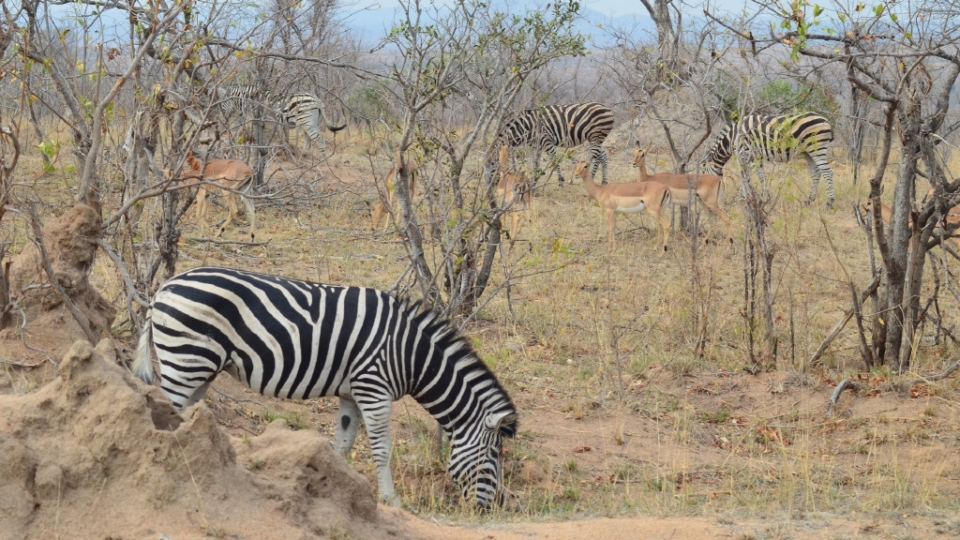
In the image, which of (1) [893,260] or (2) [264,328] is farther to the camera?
(1) [893,260]

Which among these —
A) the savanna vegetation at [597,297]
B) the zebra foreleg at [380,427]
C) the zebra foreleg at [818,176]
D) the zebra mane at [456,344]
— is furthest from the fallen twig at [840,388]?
the zebra foreleg at [818,176]

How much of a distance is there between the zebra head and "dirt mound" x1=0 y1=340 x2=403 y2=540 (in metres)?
1.86

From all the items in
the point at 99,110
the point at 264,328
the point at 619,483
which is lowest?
the point at 619,483

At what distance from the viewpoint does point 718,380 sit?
8250 mm

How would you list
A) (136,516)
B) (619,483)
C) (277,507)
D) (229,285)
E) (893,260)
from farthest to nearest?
(893,260) → (619,483) → (229,285) → (277,507) → (136,516)

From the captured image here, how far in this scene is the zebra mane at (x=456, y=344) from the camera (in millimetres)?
5914

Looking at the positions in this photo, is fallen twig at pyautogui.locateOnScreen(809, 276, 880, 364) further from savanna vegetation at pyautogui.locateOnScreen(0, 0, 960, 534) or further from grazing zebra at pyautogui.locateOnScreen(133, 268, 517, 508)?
grazing zebra at pyautogui.locateOnScreen(133, 268, 517, 508)

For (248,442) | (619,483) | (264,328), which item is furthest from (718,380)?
(248,442)

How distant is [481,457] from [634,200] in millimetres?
7751

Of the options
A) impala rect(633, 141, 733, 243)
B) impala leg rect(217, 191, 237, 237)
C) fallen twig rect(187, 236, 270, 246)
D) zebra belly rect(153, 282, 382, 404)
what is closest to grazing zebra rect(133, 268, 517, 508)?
zebra belly rect(153, 282, 382, 404)

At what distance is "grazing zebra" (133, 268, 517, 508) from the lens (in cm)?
559

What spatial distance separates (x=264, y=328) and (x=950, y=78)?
16.8ft

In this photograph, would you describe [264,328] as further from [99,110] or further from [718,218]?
[718,218]

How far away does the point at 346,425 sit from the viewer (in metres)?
6.12
